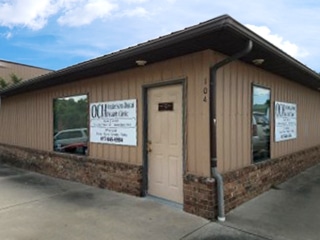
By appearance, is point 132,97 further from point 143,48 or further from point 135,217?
point 135,217

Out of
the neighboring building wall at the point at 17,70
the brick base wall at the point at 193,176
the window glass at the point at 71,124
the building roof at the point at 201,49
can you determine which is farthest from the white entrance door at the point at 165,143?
the neighboring building wall at the point at 17,70

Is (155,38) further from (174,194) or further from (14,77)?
(14,77)

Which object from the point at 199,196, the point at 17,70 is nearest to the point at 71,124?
the point at 199,196

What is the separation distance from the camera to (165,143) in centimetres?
622

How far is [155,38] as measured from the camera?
525 cm

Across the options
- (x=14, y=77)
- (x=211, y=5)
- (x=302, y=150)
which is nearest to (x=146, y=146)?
(x=211, y=5)

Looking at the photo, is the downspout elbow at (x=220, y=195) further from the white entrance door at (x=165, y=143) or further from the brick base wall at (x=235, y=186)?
the white entrance door at (x=165, y=143)

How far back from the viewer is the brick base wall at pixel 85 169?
22.2 feet

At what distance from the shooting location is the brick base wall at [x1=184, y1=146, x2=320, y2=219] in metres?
5.26

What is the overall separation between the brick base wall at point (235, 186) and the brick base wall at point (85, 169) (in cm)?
144

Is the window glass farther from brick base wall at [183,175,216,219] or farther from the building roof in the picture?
brick base wall at [183,175,216,219]

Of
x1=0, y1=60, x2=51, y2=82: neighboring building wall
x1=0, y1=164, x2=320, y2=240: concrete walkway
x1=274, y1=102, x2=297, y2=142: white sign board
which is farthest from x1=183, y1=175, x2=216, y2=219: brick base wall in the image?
x1=0, y1=60, x2=51, y2=82: neighboring building wall

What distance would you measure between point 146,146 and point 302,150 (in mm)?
A: 5337

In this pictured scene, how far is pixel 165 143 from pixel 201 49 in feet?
6.30
